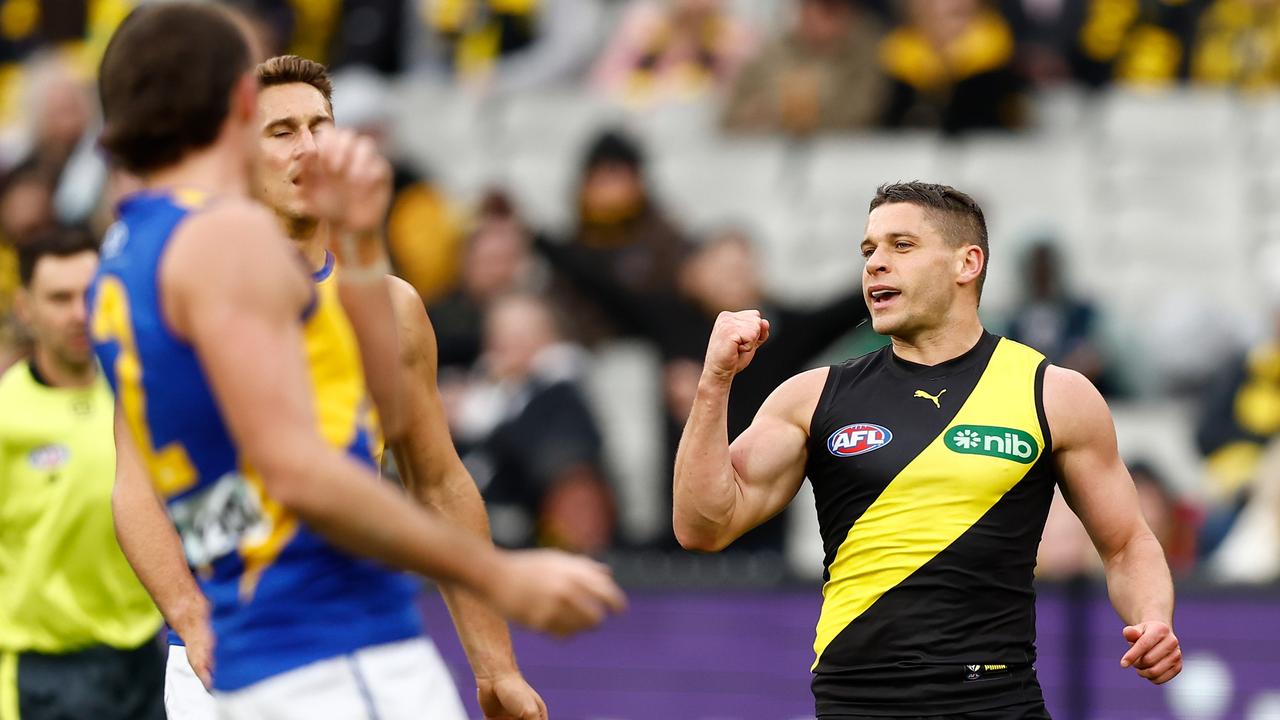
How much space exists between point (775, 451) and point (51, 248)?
3.38 meters

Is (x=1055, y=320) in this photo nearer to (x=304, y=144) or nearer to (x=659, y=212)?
(x=659, y=212)

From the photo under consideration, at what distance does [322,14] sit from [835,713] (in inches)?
416

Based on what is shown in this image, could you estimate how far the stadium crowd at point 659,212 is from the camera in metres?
11.1

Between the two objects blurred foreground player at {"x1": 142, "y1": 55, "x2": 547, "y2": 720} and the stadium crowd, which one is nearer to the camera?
blurred foreground player at {"x1": 142, "y1": 55, "x2": 547, "y2": 720}

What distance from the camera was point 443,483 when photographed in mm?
5020

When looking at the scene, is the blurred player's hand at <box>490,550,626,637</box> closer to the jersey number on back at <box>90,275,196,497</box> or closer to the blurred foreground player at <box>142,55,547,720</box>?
the jersey number on back at <box>90,275,196,497</box>

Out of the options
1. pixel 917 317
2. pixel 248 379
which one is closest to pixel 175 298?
pixel 248 379

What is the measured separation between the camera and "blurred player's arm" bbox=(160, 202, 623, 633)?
10.9ft

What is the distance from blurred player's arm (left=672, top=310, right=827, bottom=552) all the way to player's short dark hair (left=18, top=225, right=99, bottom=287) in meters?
3.14

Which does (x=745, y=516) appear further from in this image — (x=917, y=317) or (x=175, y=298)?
(x=175, y=298)

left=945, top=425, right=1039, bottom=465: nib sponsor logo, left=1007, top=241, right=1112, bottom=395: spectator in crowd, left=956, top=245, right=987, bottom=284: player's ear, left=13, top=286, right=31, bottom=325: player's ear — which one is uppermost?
left=956, top=245, right=987, bottom=284: player's ear

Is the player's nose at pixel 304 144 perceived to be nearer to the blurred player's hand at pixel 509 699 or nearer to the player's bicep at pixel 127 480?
the player's bicep at pixel 127 480

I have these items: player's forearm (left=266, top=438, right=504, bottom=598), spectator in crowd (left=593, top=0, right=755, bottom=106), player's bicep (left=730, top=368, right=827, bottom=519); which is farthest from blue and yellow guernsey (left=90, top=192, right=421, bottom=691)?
spectator in crowd (left=593, top=0, right=755, bottom=106)

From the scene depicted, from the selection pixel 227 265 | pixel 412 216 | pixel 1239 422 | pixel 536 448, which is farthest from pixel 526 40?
pixel 227 265
